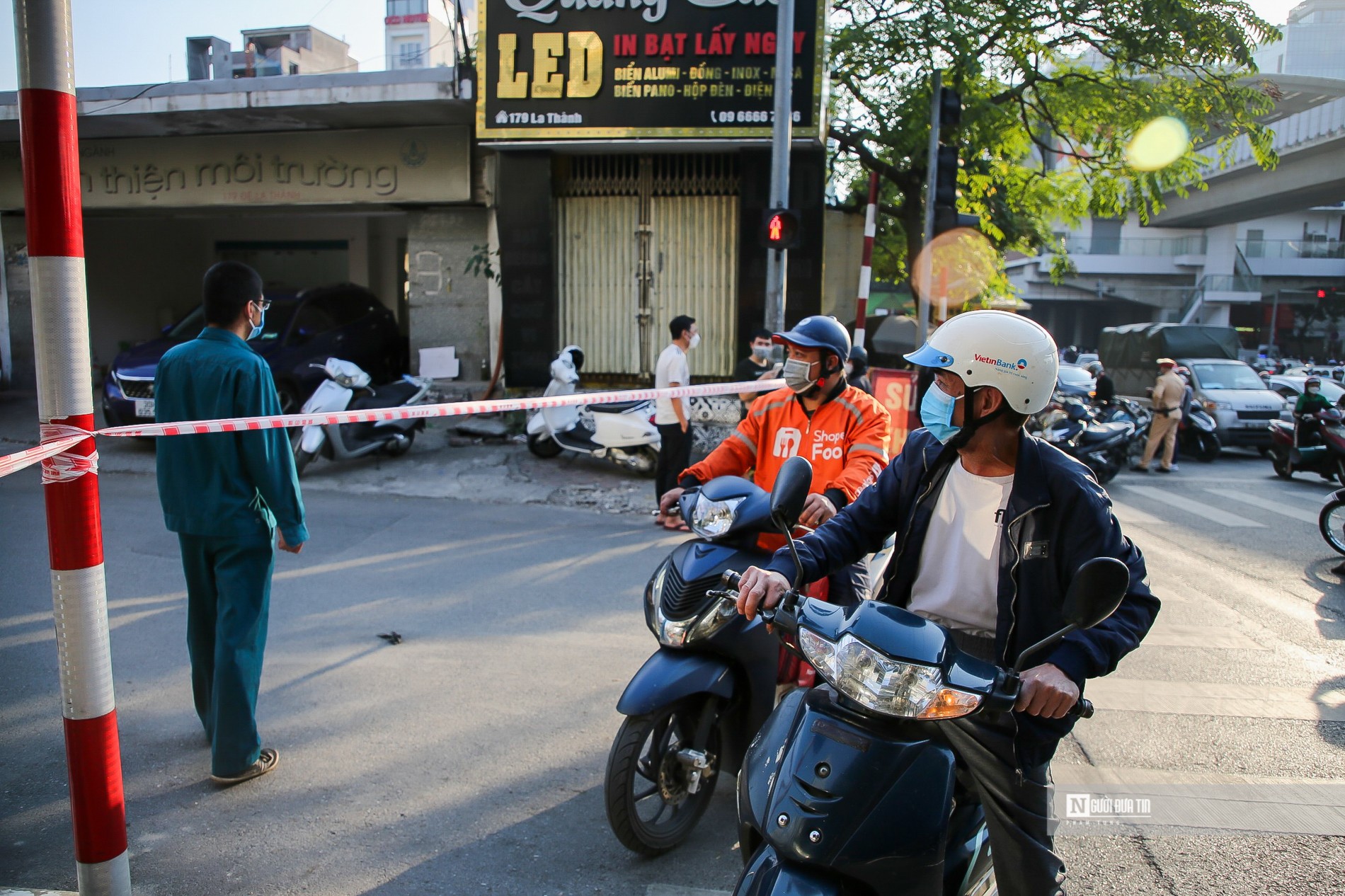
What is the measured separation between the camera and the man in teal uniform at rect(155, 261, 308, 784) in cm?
337

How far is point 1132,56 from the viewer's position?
1299cm

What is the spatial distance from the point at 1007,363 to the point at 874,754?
0.95 metres

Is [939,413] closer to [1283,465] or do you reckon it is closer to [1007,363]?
[1007,363]

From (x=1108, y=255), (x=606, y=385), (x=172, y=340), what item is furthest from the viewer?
(x=1108, y=255)

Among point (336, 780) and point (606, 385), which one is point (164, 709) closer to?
point (336, 780)

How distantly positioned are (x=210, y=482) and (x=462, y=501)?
541 cm

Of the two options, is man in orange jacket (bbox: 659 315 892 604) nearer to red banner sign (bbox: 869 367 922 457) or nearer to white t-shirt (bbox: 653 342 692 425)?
white t-shirt (bbox: 653 342 692 425)

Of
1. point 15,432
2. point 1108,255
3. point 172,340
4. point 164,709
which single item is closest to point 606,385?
point 172,340

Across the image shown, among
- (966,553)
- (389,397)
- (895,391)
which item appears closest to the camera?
(966,553)

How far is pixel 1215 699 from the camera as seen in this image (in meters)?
4.60

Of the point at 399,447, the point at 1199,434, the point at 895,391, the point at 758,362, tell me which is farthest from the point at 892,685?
the point at 1199,434

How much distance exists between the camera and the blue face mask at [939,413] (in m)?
2.27

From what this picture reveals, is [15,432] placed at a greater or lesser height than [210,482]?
lesser

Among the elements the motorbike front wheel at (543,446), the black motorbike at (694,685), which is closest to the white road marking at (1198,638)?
the black motorbike at (694,685)
